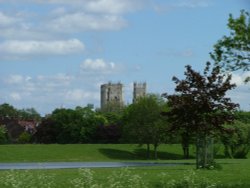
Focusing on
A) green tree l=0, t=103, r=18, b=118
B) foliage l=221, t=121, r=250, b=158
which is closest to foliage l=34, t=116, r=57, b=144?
foliage l=221, t=121, r=250, b=158

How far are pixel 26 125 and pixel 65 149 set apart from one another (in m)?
74.5

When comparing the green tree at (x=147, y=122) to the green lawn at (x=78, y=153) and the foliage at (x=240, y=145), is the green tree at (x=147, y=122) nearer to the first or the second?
the green lawn at (x=78, y=153)

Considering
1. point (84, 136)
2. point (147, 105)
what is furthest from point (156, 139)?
point (84, 136)

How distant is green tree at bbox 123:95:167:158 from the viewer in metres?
69.0

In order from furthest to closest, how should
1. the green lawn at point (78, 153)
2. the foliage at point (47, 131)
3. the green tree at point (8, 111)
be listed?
the green tree at point (8, 111)
the foliage at point (47, 131)
the green lawn at point (78, 153)

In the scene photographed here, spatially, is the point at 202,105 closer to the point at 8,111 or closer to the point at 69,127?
the point at 69,127

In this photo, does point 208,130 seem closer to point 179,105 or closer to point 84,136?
point 179,105

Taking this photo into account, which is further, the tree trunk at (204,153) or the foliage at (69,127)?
the foliage at (69,127)

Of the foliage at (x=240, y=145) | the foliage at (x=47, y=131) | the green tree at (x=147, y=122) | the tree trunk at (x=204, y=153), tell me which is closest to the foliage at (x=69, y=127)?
the foliage at (x=47, y=131)

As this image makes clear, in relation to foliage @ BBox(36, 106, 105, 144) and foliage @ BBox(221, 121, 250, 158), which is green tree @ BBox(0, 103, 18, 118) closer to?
foliage @ BBox(36, 106, 105, 144)

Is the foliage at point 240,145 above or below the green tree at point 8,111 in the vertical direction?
below

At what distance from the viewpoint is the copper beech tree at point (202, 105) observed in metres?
30.6

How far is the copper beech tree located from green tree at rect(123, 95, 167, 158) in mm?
36312

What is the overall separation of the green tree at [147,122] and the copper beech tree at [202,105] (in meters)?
36.3
